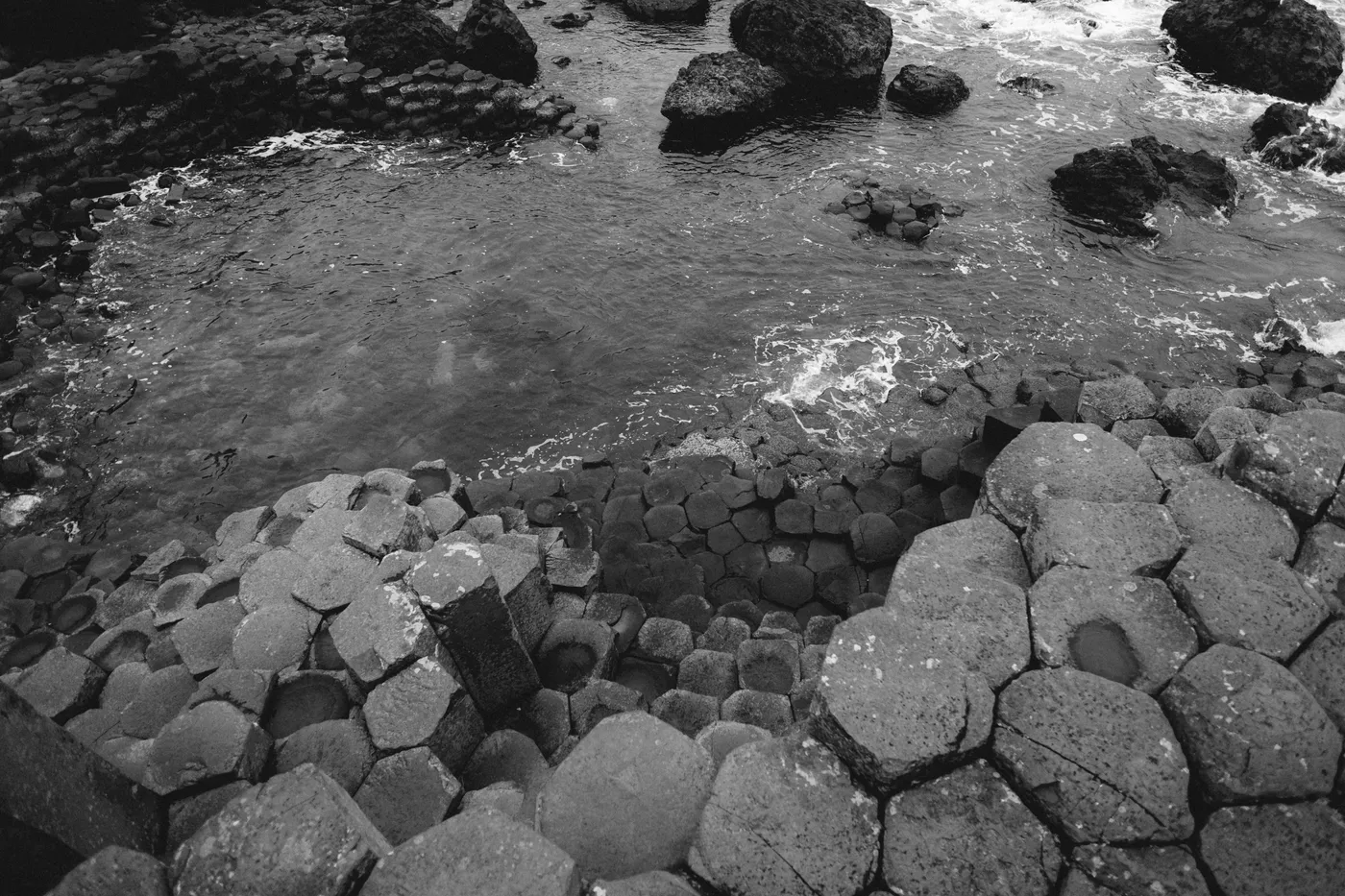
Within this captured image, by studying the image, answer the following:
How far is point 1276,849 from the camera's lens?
3666 millimetres

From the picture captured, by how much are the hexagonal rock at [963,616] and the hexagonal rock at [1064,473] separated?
101cm

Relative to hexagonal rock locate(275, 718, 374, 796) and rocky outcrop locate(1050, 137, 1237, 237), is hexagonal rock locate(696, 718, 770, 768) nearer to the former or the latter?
hexagonal rock locate(275, 718, 374, 796)

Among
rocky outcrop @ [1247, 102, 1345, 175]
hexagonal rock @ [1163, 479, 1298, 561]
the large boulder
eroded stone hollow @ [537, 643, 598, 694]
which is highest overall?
the large boulder

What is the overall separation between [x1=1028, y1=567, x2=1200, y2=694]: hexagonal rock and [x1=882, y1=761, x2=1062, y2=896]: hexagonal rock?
100 centimetres

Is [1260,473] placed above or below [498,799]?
above

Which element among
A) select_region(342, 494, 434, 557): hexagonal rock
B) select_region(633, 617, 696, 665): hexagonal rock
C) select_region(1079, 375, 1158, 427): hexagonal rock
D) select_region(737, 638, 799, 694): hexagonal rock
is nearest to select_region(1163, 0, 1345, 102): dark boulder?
select_region(1079, 375, 1158, 427): hexagonal rock

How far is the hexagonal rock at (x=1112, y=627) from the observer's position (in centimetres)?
439

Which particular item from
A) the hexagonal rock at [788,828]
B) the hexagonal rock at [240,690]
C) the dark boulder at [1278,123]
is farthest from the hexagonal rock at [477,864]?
the dark boulder at [1278,123]

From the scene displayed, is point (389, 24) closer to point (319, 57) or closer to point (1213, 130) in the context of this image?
point (319, 57)

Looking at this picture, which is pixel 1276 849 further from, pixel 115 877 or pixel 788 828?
pixel 115 877

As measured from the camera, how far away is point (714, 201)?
13984 mm

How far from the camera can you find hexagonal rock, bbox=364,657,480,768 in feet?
16.5

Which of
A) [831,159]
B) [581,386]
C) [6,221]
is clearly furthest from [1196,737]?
[6,221]

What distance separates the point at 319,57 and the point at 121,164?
5363mm
